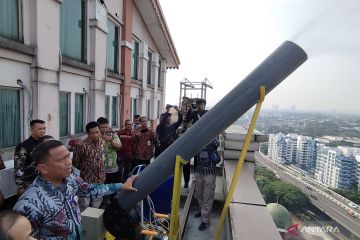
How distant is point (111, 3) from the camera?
8094 millimetres

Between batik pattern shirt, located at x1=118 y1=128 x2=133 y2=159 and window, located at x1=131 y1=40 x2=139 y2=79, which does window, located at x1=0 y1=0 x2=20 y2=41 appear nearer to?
batik pattern shirt, located at x1=118 y1=128 x2=133 y2=159

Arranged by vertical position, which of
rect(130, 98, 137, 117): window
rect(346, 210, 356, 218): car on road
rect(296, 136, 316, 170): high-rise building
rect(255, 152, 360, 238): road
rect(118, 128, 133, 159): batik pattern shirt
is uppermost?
rect(130, 98, 137, 117): window

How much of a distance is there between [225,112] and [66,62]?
15.8 feet

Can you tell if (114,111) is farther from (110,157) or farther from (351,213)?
(351,213)

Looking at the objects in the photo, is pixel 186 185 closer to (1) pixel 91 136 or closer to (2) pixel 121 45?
(1) pixel 91 136

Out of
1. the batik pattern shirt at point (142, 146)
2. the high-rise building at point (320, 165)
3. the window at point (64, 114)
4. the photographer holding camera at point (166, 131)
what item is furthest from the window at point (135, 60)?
the high-rise building at point (320, 165)

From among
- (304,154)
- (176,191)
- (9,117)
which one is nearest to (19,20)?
(9,117)

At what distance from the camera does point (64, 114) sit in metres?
6.04

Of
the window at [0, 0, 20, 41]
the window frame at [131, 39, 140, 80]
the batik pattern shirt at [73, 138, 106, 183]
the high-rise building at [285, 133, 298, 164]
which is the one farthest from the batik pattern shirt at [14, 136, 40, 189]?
the high-rise building at [285, 133, 298, 164]

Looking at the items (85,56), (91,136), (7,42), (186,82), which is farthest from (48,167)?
(186,82)

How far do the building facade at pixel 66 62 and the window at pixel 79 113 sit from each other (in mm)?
27

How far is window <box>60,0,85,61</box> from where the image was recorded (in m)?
5.85

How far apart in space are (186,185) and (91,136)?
2241 mm

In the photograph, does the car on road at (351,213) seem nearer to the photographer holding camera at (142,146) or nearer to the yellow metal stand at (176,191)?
the photographer holding camera at (142,146)
